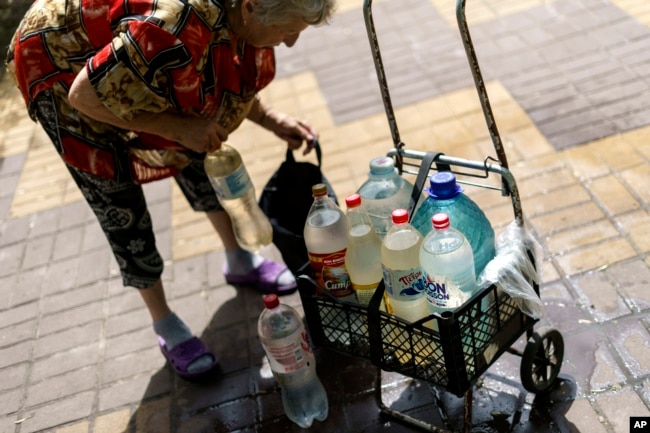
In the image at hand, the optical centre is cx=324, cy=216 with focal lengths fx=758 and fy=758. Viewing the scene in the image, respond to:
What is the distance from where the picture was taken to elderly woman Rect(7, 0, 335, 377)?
2525 millimetres

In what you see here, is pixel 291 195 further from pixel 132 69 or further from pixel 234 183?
pixel 132 69

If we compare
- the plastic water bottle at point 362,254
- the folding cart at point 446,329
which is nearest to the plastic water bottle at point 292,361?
the folding cart at point 446,329

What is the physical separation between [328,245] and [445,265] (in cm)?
48

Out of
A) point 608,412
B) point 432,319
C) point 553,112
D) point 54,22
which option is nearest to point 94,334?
point 54,22

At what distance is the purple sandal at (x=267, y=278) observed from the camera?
388 centimetres

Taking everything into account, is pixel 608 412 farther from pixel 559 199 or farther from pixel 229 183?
pixel 229 183

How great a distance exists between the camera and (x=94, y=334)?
3947 millimetres

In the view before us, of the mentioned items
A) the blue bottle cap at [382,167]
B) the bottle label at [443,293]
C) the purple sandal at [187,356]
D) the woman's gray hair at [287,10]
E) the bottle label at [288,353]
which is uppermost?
the woman's gray hair at [287,10]

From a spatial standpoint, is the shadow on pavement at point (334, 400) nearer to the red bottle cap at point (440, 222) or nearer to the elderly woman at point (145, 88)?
the elderly woman at point (145, 88)

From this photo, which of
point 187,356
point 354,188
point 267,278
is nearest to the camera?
point 187,356

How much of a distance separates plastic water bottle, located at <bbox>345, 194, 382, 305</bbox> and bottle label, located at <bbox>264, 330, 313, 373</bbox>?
38 cm

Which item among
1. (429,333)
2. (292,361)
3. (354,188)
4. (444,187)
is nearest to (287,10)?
(444,187)

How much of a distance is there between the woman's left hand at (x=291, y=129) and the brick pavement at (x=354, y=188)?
0.95 metres

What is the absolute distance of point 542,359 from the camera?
9.48 feet
